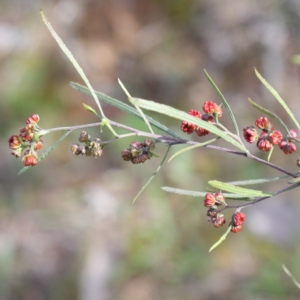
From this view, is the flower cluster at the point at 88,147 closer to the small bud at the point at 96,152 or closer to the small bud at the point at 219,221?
the small bud at the point at 96,152

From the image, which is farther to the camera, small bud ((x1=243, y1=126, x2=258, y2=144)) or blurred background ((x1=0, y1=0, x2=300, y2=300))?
blurred background ((x1=0, y1=0, x2=300, y2=300))

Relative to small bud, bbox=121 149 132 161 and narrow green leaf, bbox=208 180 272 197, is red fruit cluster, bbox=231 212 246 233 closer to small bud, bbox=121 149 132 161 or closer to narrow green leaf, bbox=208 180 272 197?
narrow green leaf, bbox=208 180 272 197

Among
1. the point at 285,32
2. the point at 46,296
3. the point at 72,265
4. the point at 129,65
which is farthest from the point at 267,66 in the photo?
the point at 46,296

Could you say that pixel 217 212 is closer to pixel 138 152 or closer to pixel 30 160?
pixel 138 152

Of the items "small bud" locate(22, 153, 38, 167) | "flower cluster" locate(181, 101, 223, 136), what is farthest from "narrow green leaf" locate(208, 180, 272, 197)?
"small bud" locate(22, 153, 38, 167)

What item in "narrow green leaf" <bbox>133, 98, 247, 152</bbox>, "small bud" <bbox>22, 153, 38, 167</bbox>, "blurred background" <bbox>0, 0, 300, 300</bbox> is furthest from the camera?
"blurred background" <bbox>0, 0, 300, 300</bbox>

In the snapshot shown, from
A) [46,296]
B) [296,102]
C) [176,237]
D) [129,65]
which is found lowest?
[46,296]

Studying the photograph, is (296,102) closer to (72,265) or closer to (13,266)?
(72,265)
